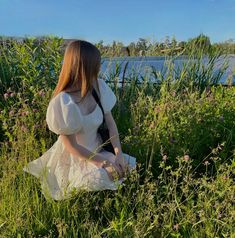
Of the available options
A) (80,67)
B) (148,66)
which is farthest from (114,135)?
(148,66)

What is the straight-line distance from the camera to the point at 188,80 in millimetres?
5230

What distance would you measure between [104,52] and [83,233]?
365 centimetres

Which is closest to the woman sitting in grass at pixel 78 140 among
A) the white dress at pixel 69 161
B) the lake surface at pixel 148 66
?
the white dress at pixel 69 161

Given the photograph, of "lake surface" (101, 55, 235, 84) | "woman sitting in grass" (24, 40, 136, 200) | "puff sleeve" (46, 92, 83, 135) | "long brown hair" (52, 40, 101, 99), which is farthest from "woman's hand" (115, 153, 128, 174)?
"lake surface" (101, 55, 235, 84)

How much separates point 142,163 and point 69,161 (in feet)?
2.17

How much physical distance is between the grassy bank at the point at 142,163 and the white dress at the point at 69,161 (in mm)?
79

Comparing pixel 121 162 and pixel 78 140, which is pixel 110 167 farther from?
pixel 78 140

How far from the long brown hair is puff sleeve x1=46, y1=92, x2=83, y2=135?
0.13m

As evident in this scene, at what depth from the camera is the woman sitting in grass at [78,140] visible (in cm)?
292

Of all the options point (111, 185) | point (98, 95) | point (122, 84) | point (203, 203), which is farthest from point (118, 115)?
point (203, 203)

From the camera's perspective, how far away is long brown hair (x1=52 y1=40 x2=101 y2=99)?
305 cm

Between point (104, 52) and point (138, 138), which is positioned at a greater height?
point (104, 52)

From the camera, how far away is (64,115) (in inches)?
117

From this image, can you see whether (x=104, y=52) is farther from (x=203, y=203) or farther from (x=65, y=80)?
(x=203, y=203)
